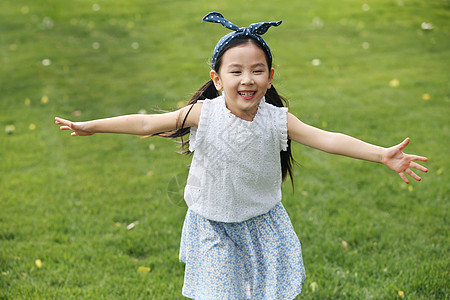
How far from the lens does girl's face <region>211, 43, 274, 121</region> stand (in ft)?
6.82

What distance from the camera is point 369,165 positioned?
15.2ft

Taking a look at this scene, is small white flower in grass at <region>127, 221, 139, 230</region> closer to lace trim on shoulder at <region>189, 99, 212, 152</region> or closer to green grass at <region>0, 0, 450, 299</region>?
green grass at <region>0, 0, 450, 299</region>

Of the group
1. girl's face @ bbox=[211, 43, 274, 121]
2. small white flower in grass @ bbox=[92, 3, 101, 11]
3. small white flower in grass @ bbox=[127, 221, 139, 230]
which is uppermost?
girl's face @ bbox=[211, 43, 274, 121]

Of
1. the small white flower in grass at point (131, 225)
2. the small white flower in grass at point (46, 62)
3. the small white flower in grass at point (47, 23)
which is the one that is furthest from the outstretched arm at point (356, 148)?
the small white flower in grass at point (47, 23)

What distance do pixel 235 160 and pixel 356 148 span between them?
0.50 meters

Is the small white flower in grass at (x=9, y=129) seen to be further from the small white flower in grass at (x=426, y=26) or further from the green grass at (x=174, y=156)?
the small white flower in grass at (x=426, y=26)

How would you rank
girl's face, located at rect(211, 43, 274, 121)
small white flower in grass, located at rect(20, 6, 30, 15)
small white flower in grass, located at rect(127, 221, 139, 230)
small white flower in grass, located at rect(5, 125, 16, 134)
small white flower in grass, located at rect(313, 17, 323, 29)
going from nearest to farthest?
girl's face, located at rect(211, 43, 274, 121) → small white flower in grass, located at rect(127, 221, 139, 230) → small white flower in grass, located at rect(5, 125, 16, 134) → small white flower in grass, located at rect(313, 17, 323, 29) → small white flower in grass, located at rect(20, 6, 30, 15)

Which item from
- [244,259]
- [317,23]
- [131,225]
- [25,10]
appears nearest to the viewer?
[244,259]

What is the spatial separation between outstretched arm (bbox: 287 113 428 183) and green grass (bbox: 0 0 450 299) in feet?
3.40

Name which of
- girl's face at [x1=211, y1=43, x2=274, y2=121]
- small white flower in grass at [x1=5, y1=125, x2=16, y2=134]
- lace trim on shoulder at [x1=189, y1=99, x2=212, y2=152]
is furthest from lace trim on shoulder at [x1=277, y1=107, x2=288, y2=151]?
small white flower in grass at [x1=5, y1=125, x2=16, y2=134]

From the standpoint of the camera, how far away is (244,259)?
238 cm

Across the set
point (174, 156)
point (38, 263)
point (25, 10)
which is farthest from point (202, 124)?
point (25, 10)

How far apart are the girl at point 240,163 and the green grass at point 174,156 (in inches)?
27.6

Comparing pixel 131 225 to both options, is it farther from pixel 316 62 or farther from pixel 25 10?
A: pixel 25 10
